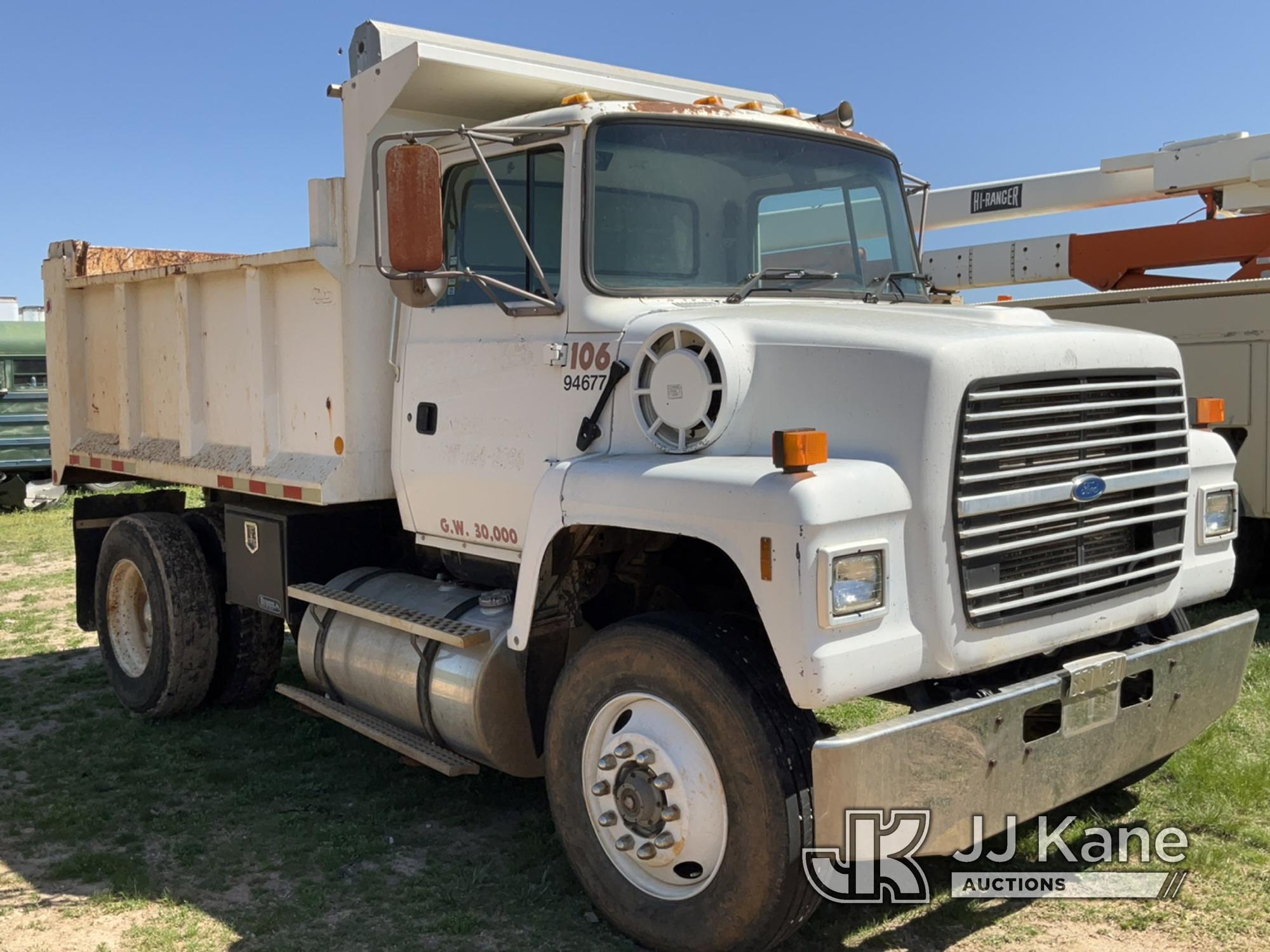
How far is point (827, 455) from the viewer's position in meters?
3.49

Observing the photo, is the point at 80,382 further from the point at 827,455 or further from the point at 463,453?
the point at 827,455

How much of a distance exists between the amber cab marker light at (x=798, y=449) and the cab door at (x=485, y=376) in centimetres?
125

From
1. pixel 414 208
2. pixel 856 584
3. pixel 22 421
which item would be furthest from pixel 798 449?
pixel 22 421

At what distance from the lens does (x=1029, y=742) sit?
362 cm

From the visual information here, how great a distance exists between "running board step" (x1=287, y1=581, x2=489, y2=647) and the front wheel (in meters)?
0.66

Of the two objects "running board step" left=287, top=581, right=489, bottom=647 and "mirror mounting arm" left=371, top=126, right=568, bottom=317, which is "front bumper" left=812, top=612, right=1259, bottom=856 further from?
"mirror mounting arm" left=371, top=126, right=568, bottom=317

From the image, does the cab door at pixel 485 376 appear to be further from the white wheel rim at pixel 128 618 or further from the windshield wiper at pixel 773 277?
the white wheel rim at pixel 128 618

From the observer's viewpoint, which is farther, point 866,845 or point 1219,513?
point 1219,513

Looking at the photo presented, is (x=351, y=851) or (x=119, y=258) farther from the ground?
(x=119, y=258)

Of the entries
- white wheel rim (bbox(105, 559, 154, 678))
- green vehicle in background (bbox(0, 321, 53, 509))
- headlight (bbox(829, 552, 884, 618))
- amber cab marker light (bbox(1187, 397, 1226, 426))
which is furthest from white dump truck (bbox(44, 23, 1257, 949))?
green vehicle in background (bbox(0, 321, 53, 509))

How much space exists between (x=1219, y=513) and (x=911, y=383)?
1762 millimetres

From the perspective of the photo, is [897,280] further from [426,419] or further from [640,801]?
[640,801]

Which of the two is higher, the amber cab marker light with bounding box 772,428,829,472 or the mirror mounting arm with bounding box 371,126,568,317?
the mirror mounting arm with bounding box 371,126,568,317

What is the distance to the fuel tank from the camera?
457 centimetres
